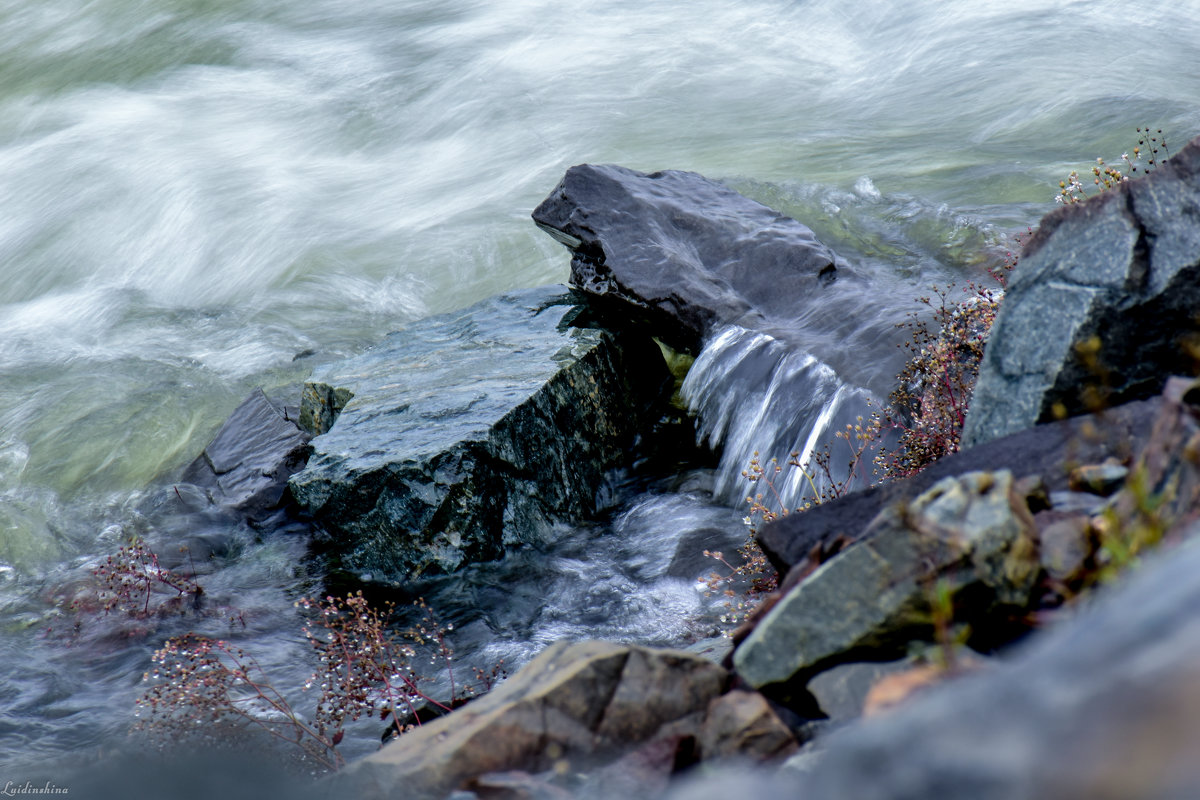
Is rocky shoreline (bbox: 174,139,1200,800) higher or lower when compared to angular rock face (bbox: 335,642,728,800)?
higher

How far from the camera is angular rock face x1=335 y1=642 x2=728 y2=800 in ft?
8.02

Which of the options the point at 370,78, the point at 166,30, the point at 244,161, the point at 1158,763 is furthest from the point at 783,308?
the point at 166,30

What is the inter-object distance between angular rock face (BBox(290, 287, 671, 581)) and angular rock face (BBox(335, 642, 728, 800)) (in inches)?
104

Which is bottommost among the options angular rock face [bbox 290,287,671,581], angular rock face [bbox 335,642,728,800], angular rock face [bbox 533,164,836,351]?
angular rock face [bbox 290,287,671,581]

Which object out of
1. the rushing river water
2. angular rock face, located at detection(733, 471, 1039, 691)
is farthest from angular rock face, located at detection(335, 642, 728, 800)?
the rushing river water

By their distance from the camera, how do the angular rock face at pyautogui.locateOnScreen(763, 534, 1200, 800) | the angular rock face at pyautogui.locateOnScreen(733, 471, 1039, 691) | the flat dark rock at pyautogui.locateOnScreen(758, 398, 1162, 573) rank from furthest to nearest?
the flat dark rock at pyautogui.locateOnScreen(758, 398, 1162, 573)
the angular rock face at pyautogui.locateOnScreen(733, 471, 1039, 691)
the angular rock face at pyautogui.locateOnScreen(763, 534, 1200, 800)

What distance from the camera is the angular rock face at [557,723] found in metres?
2.45

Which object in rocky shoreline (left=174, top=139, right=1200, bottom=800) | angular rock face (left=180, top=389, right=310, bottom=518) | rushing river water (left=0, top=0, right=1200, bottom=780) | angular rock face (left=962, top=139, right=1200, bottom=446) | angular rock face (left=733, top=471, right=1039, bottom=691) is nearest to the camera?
rocky shoreline (left=174, top=139, right=1200, bottom=800)

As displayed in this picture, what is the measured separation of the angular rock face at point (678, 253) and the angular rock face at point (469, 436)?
0.37 meters

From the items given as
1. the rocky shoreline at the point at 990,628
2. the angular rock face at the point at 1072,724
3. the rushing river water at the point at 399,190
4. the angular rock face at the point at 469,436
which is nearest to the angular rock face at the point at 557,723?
the rocky shoreline at the point at 990,628

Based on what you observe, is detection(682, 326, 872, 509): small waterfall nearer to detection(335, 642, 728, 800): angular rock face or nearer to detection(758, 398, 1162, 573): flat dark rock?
detection(758, 398, 1162, 573): flat dark rock

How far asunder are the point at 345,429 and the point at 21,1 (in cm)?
1449

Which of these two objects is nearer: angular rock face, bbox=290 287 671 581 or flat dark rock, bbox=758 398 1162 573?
flat dark rock, bbox=758 398 1162 573

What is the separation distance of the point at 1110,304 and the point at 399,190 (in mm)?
9521
